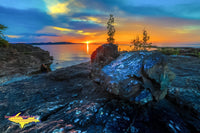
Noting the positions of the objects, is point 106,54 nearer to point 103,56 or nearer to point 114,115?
point 103,56

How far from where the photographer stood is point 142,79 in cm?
303

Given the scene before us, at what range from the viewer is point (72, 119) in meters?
2.61

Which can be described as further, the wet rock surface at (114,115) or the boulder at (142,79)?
the boulder at (142,79)

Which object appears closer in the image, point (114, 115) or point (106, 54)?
point (114, 115)

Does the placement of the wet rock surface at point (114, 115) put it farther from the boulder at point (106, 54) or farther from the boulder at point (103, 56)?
the boulder at point (106, 54)

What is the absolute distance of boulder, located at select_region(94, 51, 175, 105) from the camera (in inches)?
115

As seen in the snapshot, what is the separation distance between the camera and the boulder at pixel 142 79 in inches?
115

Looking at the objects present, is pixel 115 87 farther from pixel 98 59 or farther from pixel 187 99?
pixel 187 99

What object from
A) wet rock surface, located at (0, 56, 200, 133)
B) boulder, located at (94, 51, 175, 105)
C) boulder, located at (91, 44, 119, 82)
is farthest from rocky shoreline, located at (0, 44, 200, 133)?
boulder, located at (91, 44, 119, 82)

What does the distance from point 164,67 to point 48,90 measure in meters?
5.81

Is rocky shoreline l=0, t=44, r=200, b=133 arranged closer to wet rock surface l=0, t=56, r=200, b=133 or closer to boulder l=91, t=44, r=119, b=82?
wet rock surface l=0, t=56, r=200, b=133

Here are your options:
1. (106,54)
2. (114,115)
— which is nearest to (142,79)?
(114,115)

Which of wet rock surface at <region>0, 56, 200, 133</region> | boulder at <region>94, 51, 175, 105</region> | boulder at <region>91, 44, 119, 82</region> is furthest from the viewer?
boulder at <region>91, 44, 119, 82</region>

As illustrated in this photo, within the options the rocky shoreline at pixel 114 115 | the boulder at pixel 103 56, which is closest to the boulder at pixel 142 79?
the rocky shoreline at pixel 114 115
